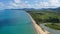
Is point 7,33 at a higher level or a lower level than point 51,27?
higher

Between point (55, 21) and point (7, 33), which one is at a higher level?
point (7, 33)

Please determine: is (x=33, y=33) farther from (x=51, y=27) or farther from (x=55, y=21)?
(x=55, y=21)

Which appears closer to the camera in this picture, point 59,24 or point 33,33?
point 33,33

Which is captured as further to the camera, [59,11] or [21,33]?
[59,11]

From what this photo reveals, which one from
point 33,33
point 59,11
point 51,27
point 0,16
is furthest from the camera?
point 0,16

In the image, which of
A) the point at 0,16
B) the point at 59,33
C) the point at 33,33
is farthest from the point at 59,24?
the point at 0,16

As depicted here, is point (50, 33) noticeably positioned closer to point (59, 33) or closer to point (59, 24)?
point (59, 33)

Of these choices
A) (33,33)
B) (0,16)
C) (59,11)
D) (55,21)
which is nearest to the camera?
(33,33)

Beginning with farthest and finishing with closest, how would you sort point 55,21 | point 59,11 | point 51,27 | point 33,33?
1. point 59,11
2. point 55,21
3. point 51,27
4. point 33,33

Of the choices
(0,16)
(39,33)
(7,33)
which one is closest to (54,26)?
(39,33)

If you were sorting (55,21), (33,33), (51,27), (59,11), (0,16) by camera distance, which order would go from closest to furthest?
(33,33), (51,27), (55,21), (59,11), (0,16)
